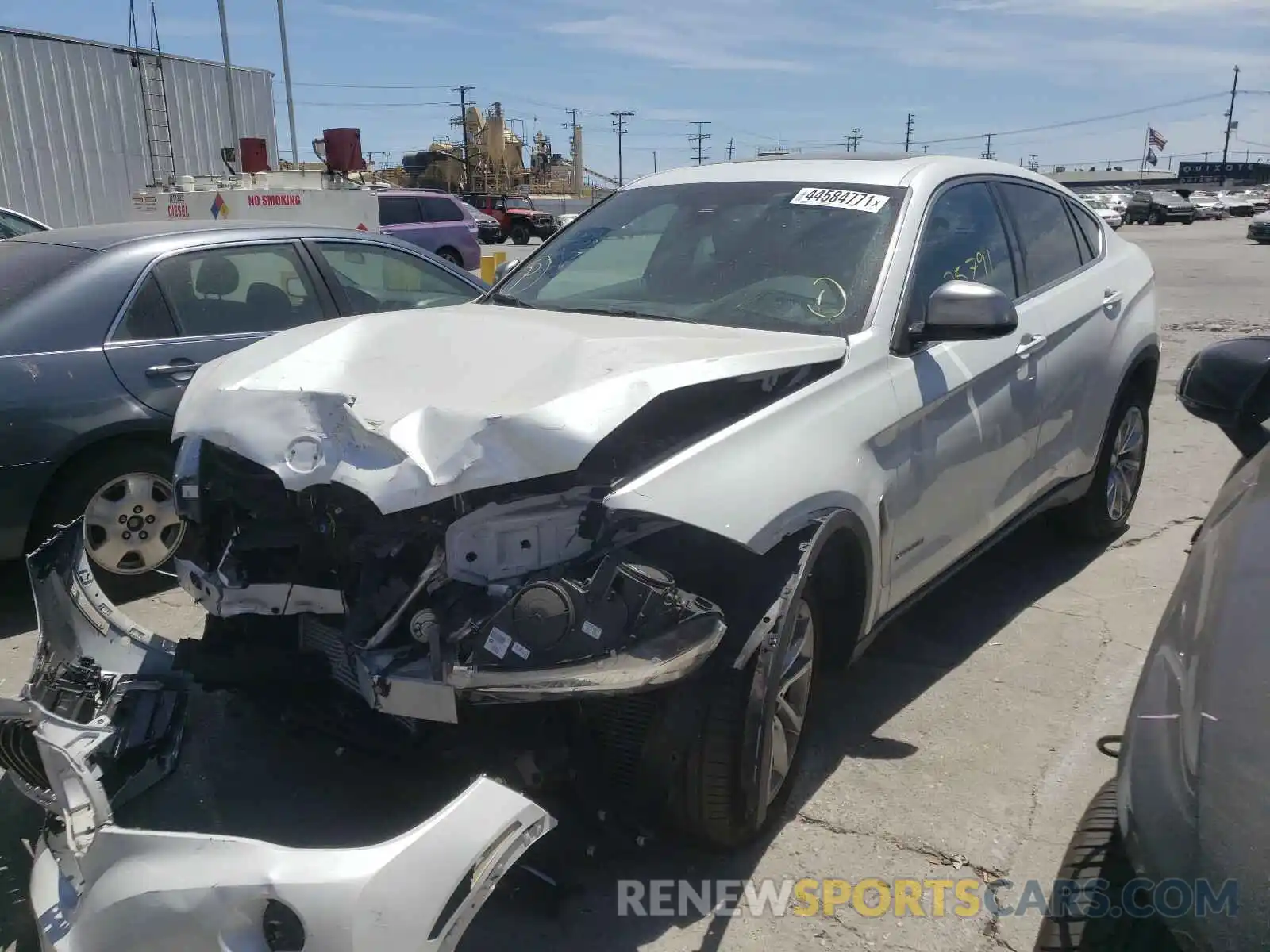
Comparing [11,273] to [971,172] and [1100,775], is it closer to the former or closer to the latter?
[971,172]

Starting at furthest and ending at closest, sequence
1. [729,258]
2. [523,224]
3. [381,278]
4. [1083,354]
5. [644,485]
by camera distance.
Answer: [523,224] → [381,278] → [1083,354] → [729,258] → [644,485]

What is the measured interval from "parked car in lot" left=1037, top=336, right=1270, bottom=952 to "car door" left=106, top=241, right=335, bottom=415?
4.01 m

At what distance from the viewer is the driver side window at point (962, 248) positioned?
11.5 ft

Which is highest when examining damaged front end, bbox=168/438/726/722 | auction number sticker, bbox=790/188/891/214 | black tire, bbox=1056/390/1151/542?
auction number sticker, bbox=790/188/891/214

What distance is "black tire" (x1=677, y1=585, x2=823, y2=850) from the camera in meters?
2.48

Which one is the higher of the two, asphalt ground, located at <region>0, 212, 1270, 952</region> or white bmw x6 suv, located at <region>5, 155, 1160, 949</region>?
white bmw x6 suv, located at <region>5, 155, 1160, 949</region>

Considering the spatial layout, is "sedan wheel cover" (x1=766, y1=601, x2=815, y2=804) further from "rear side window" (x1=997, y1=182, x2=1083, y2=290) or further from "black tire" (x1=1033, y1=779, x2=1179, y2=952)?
"rear side window" (x1=997, y1=182, x2=1083, y2=290)

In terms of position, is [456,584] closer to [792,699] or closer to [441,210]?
[792,699]

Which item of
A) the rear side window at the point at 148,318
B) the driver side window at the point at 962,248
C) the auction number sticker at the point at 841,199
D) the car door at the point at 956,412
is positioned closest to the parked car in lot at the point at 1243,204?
the driver side window at the point at 962,248

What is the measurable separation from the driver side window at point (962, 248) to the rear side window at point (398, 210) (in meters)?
14.6

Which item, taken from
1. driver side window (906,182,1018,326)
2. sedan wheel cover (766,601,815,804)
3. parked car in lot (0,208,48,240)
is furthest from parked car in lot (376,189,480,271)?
sedan wheel cover (766,601,815,804)

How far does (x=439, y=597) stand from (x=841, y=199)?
218cm

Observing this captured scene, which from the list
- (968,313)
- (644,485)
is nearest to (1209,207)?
(968,313)

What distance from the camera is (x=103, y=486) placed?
436 centimetres
